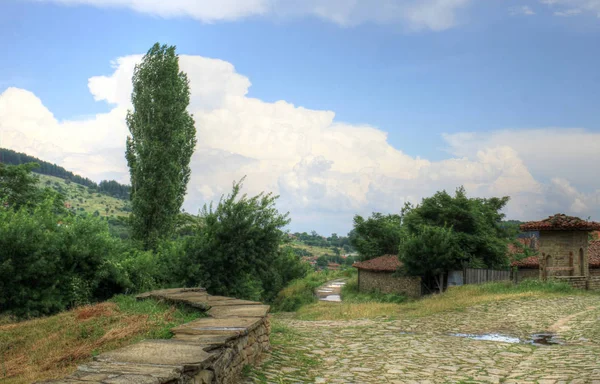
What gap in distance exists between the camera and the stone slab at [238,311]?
7785 mm

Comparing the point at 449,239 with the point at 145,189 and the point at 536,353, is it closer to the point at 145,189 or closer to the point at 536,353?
the point at 145,189

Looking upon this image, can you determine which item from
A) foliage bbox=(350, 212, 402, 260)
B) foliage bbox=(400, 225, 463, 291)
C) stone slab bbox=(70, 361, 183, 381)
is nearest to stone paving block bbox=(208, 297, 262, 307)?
stone slab bbox=(70, 361, 183, 381)

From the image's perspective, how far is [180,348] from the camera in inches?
209

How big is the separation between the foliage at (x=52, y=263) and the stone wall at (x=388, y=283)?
22099 mm

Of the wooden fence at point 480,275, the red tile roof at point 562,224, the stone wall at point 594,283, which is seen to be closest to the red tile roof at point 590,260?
the wooden fence at point 480,275

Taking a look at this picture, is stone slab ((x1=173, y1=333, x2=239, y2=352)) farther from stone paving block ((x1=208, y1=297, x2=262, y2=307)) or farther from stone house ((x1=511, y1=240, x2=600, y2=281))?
stone house ((x1=511, y1=240, x2=600, y2=281))

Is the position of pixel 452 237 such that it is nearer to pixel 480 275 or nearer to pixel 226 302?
pixel 480 275

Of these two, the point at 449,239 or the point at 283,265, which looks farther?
the point at 283,265

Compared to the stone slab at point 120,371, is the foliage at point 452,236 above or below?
above

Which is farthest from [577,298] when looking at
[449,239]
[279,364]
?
[279,364]

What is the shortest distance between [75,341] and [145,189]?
17703 millimetres

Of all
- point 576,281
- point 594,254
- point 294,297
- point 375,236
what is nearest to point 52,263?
point 576,281

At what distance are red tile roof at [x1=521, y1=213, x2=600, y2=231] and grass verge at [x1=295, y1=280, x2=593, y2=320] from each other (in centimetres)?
225

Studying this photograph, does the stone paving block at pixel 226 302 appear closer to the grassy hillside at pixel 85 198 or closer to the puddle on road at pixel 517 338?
the puddle on road at pixel 517 338
